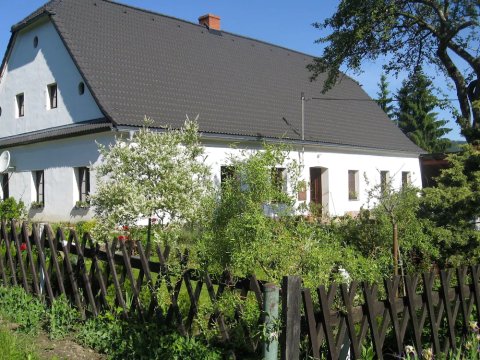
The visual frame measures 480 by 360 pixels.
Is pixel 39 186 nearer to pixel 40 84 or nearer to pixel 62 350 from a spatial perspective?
pixel 40 84

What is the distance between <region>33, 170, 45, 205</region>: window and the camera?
58.4 ft

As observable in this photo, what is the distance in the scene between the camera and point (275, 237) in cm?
352

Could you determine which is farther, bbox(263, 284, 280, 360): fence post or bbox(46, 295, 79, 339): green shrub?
bbox(46, 295, 79, 339): green shrub

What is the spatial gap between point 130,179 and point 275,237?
316 centimetres

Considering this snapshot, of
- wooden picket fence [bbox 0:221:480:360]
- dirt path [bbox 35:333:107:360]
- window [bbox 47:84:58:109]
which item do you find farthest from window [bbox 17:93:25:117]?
dirt path [bbox 35:333:107:360]

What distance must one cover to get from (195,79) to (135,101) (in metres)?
4.05

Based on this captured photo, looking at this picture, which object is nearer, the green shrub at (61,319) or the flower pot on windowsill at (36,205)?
the green shrub at (61,319)

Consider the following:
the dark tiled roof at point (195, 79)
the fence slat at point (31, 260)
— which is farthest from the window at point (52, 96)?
the fence slat at point (31, 260)

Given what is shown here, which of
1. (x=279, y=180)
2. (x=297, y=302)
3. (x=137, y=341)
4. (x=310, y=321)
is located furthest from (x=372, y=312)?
(x=137, y=341)

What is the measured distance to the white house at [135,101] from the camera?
15.8 metres

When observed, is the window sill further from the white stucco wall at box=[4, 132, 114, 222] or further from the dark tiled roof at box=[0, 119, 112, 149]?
the dark tiled roof at box=[0, 119, 112, 149]

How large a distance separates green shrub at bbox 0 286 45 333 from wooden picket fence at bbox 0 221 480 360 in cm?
19

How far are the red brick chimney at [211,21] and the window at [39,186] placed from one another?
1097 centimetres

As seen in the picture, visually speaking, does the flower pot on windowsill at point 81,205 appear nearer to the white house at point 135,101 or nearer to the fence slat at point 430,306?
the white house at point 135,101
